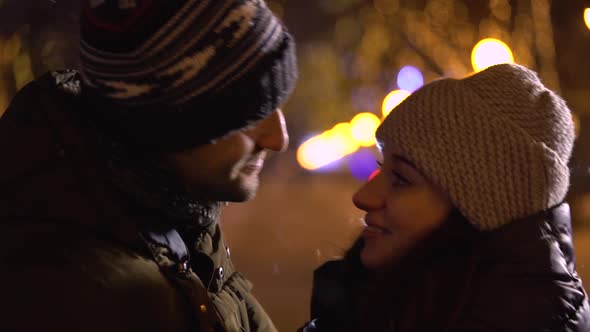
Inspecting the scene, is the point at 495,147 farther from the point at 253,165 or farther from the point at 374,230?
the point at 253,165

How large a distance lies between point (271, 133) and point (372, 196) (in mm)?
293

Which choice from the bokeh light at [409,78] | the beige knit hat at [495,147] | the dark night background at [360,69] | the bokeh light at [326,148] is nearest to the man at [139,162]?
the beige knit hat at [495,147]

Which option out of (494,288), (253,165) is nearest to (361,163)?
(253,165)

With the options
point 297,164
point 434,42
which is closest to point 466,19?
point 434,42

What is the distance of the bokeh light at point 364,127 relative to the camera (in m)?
7.31

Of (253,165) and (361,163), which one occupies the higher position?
(253,165)

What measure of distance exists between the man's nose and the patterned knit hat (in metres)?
0.08

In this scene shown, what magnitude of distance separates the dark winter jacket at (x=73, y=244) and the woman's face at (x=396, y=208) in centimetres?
40

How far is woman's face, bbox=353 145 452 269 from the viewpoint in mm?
1568

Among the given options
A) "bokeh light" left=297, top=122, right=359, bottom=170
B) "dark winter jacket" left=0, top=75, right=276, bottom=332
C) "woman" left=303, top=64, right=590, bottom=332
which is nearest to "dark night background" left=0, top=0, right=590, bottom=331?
"bokeh light" left=297, top=122, right=359, bottom=170

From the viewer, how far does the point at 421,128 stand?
1.58 m

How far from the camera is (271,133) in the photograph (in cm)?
171

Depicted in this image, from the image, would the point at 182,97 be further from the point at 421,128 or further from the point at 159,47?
the point at 421,128

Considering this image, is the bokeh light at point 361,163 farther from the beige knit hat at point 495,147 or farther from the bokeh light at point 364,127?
the beige knit hat at point 495,147
